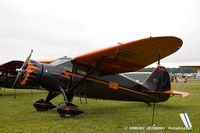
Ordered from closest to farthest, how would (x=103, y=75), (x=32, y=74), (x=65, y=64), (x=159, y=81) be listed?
(x=32, y=74) → (x=65, y=64) → (x=103, y=75) → (x=159, y=81)

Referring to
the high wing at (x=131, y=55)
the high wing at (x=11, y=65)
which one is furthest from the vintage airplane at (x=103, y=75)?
the high wing at (x=11, y=65)

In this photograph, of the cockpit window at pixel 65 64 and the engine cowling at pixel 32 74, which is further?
the cockpit window at pixel 65 64

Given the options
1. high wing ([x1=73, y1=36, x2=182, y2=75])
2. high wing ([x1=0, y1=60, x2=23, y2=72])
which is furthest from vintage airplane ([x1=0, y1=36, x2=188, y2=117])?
high wing ([x1=0, y1=60, x2=23, y2=72])

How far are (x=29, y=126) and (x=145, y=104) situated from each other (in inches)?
259

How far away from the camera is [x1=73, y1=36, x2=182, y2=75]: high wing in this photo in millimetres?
8109

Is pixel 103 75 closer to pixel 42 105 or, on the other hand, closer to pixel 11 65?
pixel 42 105

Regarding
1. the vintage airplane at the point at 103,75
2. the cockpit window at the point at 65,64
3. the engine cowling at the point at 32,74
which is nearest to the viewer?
the vintage airplane at the point at 103,75

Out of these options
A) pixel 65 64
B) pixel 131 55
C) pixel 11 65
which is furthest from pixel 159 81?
pixel 11 65

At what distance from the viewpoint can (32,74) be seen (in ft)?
30.7

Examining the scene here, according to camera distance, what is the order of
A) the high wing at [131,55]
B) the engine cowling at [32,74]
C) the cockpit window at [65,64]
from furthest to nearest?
the cockpit window at [65,64] → the engine cowling at [32,74] → the high wing at [131,55]

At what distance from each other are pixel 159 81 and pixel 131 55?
3350mm

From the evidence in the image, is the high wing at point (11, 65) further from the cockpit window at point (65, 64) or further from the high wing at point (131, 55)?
the high wing at point (131, 55)

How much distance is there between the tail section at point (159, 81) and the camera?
11984mm

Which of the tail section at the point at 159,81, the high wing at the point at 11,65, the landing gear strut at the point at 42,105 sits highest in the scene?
the high wing at the point at 11,65
